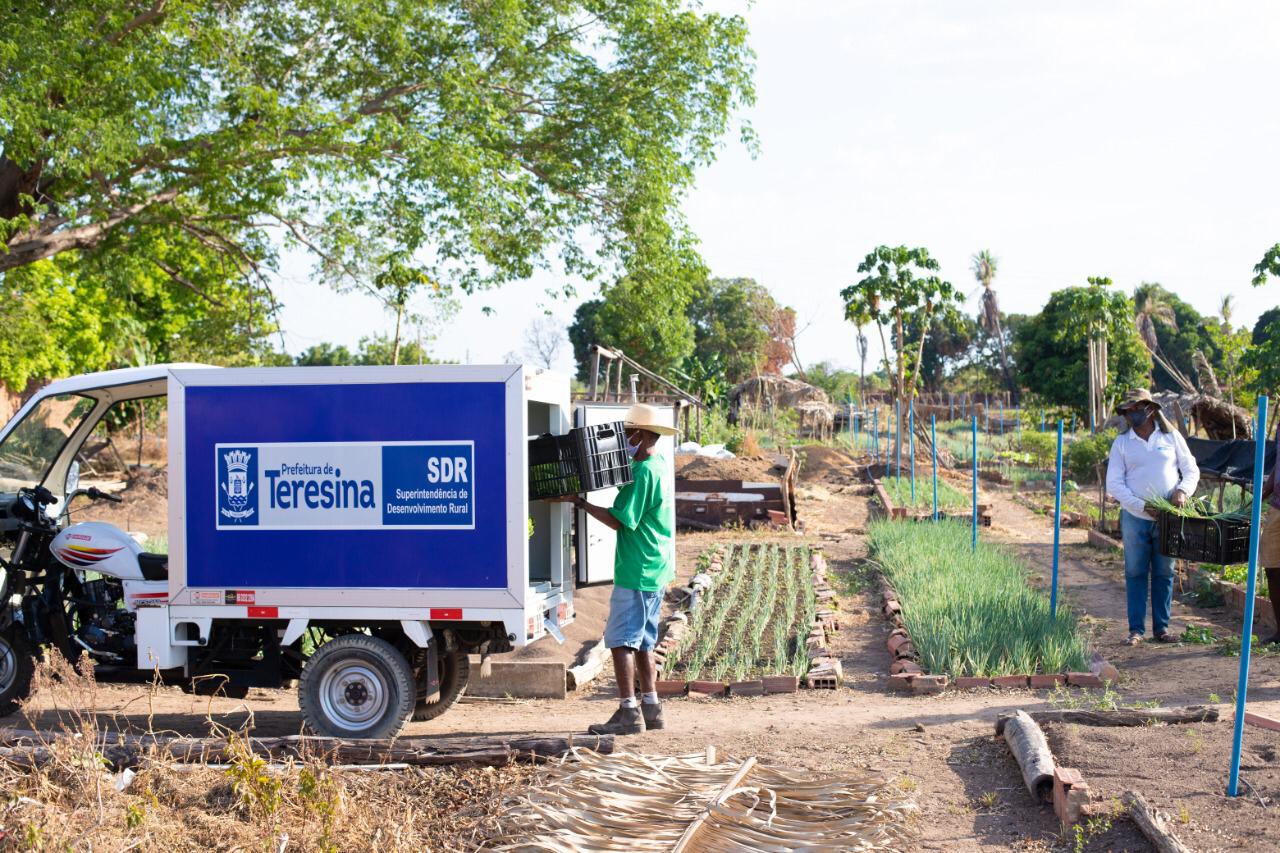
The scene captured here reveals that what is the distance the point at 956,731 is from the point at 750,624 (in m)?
3.70

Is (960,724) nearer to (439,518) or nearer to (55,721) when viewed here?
(439,518)

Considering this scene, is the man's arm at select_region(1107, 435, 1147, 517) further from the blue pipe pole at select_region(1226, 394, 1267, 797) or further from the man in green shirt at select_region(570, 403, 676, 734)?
the man in green shirt at select_region(570, 403, 676, 734)

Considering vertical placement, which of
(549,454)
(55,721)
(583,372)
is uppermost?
(583,372)

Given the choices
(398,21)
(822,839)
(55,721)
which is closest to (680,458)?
(398,21)

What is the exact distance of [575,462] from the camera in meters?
6.79

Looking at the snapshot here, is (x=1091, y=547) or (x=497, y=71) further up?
(x=497, y=71)

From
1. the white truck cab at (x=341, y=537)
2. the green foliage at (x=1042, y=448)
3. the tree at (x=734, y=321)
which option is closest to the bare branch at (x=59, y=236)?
the white truck cab at (x=341, y=537)

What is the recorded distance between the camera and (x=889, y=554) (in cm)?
1280

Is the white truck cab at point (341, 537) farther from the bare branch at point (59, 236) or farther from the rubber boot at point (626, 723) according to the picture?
the bare branch at point (59, 236)

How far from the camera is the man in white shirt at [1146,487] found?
9.26 meters

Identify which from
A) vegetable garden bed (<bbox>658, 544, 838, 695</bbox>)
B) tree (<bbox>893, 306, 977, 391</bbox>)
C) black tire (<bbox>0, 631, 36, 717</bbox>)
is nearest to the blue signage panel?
black tire (<bbox>0, 631, 36, 717</bbox>)

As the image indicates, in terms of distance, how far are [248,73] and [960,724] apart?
1377cm

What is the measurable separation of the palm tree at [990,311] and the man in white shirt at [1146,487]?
5536cm

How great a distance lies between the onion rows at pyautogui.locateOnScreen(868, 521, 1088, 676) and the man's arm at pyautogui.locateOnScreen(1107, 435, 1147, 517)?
0.96 m
